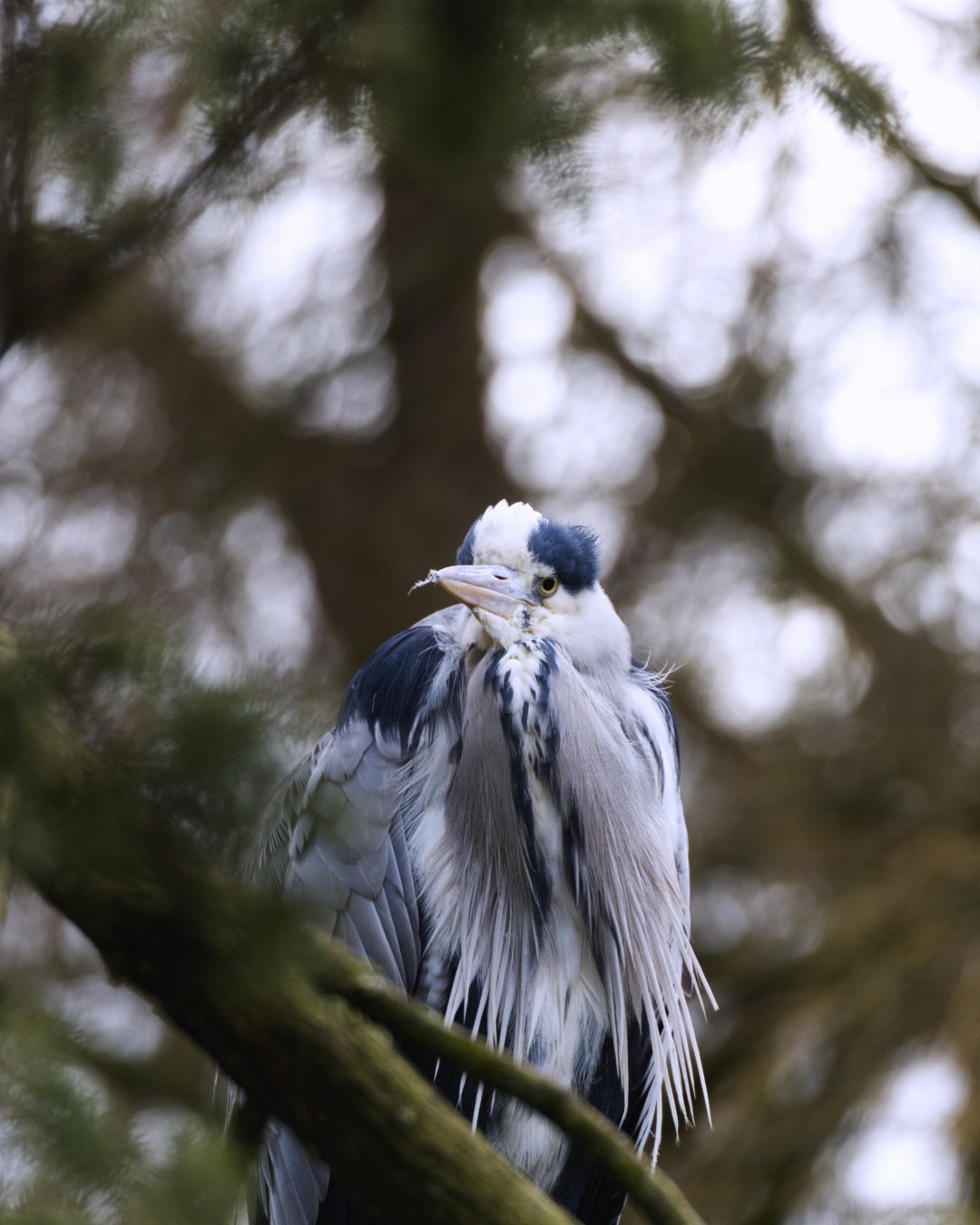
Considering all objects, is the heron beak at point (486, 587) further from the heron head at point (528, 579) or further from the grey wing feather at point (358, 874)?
the grey wing feather at point (358, 874)

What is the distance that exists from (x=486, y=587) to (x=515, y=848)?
1.49 feet

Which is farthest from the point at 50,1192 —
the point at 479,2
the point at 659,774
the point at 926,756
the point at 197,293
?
the point at 197,293

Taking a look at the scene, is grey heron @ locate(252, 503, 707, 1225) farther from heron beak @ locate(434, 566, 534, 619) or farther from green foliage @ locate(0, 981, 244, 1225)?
green foliage @ locate(0, 981, 244, 1225)

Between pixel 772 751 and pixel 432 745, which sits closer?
pixel 432 745

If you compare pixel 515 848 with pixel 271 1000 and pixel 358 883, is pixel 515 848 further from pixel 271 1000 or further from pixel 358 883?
pixel 271 1000

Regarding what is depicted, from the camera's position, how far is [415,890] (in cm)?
235

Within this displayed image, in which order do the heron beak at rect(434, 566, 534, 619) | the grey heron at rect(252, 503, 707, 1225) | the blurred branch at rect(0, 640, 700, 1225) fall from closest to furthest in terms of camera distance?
the blurred branch at rect(0, 640, 700, 1225) → the heron beak at rect(434, 566, 534, 619) → the grey heron at rect(252, 503, 707, 1225)

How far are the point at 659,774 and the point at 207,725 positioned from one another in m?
1.75

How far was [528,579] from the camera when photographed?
7.47 ft

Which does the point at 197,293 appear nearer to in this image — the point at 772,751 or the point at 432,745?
the point at 772,751

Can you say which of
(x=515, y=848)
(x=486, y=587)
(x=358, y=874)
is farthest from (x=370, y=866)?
(x=486, y=587)

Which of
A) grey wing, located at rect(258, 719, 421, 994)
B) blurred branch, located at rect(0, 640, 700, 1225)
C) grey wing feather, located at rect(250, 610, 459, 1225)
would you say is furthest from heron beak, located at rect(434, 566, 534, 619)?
blurred branch, located at rect(0, 640, 700, 1225)

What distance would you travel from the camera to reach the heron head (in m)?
2.22

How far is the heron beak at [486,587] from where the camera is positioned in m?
2.16
